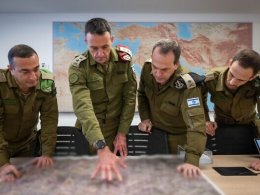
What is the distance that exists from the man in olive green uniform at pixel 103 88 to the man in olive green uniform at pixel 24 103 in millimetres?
187

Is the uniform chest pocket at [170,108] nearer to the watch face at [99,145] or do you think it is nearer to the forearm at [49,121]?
the watch face at [99,145]

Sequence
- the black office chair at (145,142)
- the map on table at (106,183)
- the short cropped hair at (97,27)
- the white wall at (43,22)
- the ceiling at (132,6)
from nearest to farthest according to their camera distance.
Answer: the map on table at (106,183)
the short cropped hair at (97,27)
the black office chair at (145,142)
the ceiling at (132,6)
the white wall at (43,22)

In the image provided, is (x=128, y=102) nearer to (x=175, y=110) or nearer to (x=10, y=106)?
(x=175, y=110)

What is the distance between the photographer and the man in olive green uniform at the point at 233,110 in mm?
1842

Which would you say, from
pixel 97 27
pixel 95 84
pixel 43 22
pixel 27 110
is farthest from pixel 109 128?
pixel 43 22

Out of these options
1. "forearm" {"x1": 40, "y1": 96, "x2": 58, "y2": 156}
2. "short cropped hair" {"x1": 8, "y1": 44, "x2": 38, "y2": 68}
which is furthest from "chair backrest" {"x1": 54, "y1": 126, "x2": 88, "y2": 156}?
"short cropped hair" {"x1": 8, "y1": 44, "x2": 38, "y2": 68}

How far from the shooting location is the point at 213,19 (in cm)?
342

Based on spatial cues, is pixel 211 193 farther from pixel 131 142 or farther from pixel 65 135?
pixel 65 135

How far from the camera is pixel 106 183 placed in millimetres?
1164

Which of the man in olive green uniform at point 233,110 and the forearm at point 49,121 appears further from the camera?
the man in olive green uniform at point 233,110

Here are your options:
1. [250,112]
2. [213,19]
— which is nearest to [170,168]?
[250,112]

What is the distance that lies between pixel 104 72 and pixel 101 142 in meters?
0.50

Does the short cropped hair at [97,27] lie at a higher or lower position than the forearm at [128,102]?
higher

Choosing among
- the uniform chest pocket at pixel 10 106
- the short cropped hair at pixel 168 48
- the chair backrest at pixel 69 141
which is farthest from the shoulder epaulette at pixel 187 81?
the uniform chest pocket at pixel 10 106
